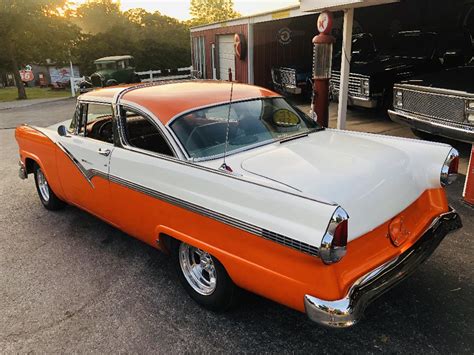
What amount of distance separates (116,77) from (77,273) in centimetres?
2079

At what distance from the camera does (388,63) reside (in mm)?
9203

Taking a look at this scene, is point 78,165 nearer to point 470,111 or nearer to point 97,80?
point 470,111

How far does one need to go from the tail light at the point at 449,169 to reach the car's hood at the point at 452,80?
3.02m

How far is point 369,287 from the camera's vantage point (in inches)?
90.7

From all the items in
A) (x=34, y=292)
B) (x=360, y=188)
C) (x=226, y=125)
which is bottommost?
(x=34, y=292)

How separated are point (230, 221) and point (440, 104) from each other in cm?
473

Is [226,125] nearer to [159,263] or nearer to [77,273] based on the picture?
[159,263]

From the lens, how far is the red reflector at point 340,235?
2.12 metres

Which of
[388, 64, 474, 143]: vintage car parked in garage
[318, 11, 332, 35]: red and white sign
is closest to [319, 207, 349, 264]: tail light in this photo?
[388, 64, 474, 143]: vintage car parked in garage

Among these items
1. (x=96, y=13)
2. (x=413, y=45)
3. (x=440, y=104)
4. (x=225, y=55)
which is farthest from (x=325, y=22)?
(x=96, y=13)

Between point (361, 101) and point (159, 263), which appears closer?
point (159, 263)

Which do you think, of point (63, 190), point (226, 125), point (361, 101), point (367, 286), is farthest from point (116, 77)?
point (367, 286)

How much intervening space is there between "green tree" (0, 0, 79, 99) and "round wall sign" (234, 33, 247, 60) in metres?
14.3

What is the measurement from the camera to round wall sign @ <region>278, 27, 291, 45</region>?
14183 millimetres
